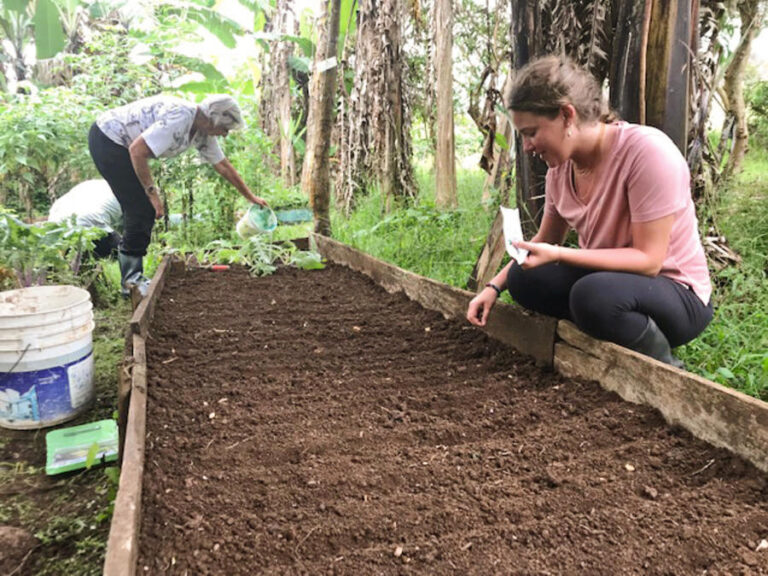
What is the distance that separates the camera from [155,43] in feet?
17.9

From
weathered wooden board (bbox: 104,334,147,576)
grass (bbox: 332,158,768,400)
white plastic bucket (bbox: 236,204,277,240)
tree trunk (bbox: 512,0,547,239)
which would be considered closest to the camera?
weathered wooden board (bbox: 104,334,147,576)

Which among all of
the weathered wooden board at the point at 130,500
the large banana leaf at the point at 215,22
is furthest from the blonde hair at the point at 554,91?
the large banana leaf at the point at 215,22

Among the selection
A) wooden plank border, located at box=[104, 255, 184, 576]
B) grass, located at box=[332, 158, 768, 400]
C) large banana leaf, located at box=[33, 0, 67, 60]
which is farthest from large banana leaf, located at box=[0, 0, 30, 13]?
wooden plank border, located at box=[104, 255, 184, 576]

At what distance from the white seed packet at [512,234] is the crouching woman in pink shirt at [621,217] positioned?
0.03 m

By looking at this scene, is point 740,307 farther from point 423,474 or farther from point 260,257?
point 260,257

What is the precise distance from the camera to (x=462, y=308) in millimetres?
2553

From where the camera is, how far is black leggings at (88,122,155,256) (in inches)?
146

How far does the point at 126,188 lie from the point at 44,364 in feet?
6.66

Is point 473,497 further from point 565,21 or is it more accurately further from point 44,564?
point 565,21

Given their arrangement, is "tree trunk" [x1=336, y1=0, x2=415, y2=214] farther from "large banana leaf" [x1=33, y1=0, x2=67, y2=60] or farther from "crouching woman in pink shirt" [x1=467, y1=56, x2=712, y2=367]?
"large banana leaf" [x1=33, y1=0, x2=67, y2=60]

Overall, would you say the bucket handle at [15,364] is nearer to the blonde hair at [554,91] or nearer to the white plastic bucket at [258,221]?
the blonde hair at [554,91]

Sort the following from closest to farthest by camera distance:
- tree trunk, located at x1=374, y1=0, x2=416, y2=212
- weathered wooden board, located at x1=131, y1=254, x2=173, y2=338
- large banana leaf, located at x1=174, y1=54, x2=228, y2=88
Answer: weathered wooden board, located at x1=131, y1=254, x2=173, y2=338, tree trunk, located at x1=374, y1=0, x2=416, y2=212, large banana leaf, located at x1=174, y1=54, x2=228, y2=88

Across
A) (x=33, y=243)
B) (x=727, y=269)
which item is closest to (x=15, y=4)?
(x=33, y=243)

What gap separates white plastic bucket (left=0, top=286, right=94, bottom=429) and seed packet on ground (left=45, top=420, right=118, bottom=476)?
141mm
